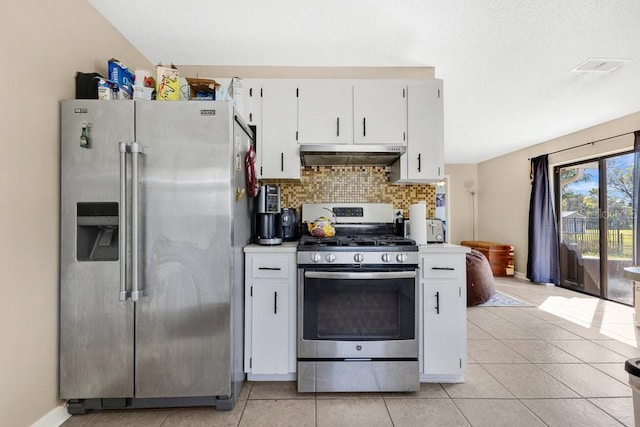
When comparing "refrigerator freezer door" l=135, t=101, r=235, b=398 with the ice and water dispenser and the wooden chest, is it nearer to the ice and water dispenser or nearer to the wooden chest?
the ice and water dispenser

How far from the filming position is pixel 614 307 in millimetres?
4164

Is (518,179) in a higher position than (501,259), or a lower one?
higher

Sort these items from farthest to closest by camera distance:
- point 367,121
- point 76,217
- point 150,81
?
point 367,121
point 150,81
point 76,217

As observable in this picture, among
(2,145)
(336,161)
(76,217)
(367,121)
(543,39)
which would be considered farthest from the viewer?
(336,161)

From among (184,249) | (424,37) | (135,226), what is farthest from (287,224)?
(424,37)

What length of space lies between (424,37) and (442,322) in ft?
6.83

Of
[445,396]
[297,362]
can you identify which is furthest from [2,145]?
[445,396]

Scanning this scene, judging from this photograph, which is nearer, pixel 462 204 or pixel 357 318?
pixel 357 318

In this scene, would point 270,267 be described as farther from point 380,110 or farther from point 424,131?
point 424,131

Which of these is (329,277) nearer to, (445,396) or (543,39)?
(445,396)

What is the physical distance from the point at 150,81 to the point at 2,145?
34.3 inches

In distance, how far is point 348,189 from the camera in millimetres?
2957

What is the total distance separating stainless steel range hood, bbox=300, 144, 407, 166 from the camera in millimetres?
2559

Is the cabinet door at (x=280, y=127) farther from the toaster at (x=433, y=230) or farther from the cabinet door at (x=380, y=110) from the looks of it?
the toaster at (x=433, y=230)
